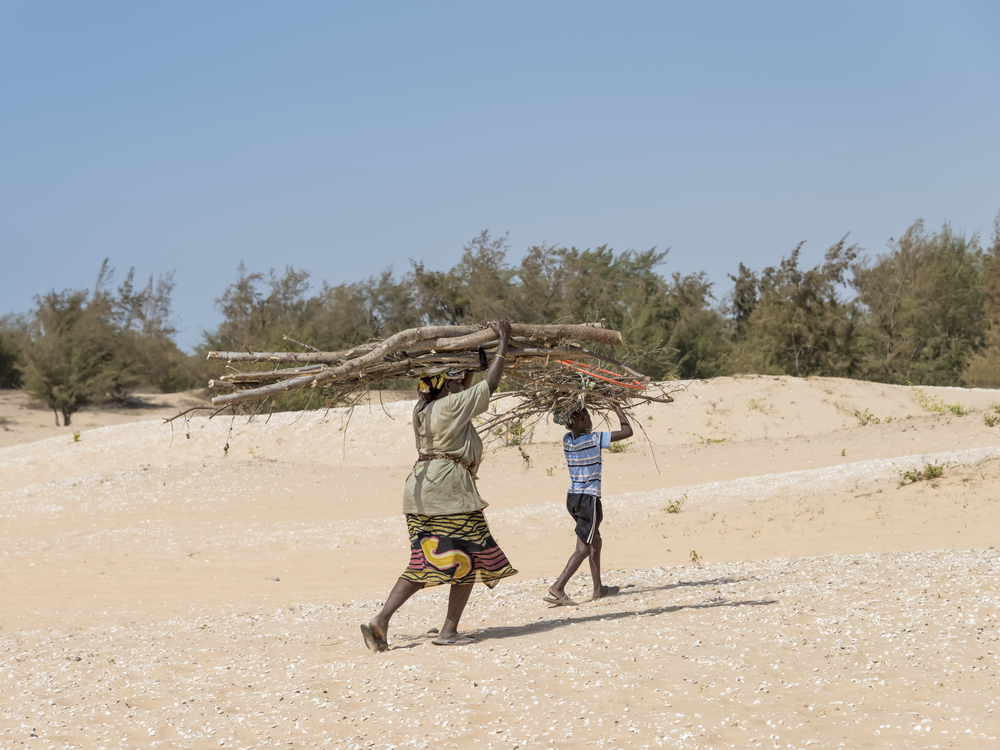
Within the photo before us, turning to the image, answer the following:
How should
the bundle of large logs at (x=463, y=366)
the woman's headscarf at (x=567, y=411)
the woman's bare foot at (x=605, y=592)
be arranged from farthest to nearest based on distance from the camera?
1. the woman's bare foot at (x=605, y=592)
2. the woman's headscarf at (x=567, y=411)
3. the bundle of large logs at (x=463, y=366)

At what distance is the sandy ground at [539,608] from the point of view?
4461mm

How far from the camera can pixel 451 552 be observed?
552cm

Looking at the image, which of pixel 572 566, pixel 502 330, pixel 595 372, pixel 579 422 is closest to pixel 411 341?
pixel 502 330

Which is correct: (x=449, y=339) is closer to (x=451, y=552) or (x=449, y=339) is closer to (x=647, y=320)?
(x=451, y=552)

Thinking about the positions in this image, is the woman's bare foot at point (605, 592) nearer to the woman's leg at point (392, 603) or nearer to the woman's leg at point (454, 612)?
the woman's leg at point (454, 612)

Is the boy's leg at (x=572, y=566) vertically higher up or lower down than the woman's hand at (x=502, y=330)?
lower down

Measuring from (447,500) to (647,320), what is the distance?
83.1ft

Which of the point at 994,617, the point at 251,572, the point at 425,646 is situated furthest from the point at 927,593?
the point at 251,572

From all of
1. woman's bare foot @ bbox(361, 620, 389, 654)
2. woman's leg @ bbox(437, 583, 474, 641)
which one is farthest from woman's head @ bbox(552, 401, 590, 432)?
woman's bare foot @ bbox(361, 620, 389, 654)

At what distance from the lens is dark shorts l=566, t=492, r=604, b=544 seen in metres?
6.91

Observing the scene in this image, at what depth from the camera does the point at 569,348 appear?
6.10 metres

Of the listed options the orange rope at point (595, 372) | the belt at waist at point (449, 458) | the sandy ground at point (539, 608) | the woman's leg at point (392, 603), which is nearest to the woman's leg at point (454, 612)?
the sandy ground at point (539, 608)

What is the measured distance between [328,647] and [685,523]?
659 cm

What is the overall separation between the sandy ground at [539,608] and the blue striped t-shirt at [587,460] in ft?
2.71
